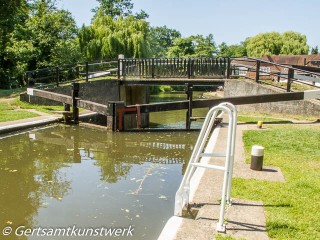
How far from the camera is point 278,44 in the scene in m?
68.8

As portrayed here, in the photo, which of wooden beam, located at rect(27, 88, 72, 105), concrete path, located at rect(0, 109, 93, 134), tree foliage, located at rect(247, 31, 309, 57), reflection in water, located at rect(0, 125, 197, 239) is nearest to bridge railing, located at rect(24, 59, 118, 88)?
wooden beam, located at rect(27, 88, 72, 105)

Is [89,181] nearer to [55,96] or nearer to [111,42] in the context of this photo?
[55,96]

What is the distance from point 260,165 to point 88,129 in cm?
742

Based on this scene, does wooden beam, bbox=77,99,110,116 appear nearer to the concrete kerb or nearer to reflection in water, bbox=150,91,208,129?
the concrete kerb

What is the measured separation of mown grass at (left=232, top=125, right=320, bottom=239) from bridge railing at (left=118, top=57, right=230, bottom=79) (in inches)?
300

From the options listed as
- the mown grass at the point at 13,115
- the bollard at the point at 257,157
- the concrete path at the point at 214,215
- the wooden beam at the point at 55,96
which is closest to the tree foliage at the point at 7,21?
the wooden beam at the point at 55,96

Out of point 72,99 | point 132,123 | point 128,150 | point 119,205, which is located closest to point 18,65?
point 132,123

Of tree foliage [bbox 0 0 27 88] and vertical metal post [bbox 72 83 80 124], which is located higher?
tree foliage [bbox 0 0 27 88]

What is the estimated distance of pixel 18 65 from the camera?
2203 centimetres

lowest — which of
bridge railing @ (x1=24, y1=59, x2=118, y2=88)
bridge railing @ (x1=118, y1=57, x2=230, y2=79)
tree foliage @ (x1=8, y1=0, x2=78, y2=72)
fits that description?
bridge railing @ (x1=24, y1=59, x2=118, y2=88)

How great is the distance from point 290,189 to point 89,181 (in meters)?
3.42

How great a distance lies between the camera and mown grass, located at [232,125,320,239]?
128 inches

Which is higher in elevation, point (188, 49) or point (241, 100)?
point (188, 49)

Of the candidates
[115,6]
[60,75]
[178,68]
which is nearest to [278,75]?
[178,68]
